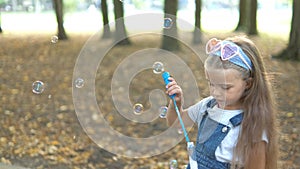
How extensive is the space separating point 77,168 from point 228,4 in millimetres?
8591

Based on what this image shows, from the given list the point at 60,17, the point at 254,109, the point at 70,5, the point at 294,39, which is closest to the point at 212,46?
the point at 254,109

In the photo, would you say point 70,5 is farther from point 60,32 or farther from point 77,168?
point 77,168

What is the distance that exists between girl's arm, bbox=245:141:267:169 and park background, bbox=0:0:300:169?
0.47m

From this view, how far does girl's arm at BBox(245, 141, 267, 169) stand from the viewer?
1.70 metres

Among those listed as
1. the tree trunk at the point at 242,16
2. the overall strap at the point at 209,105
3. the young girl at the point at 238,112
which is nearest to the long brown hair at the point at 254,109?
the young girl at the point at 238,112

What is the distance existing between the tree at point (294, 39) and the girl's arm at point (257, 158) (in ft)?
19.3

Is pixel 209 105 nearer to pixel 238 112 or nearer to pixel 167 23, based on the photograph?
pixel 238 112

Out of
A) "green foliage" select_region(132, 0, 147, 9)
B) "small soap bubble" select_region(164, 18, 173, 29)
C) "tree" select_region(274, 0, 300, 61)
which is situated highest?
"small soap bubble" select_region(164, 18, 173, 29)

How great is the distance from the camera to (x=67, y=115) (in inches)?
222

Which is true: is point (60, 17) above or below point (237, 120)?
below

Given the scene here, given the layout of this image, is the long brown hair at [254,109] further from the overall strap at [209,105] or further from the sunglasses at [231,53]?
the overall strap at [209,105]

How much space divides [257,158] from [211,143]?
0.66 feet

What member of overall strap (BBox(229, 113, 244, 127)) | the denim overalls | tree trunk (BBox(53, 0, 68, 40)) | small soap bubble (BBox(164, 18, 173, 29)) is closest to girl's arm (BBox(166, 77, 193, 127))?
the denim overalls

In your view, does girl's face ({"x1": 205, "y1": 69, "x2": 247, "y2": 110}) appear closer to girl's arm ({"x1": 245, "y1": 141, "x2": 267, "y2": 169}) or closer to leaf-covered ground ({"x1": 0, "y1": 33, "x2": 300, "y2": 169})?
girl's arm ({"x1": 245, "y1": 141, "x2": 267, "y2": 169})
